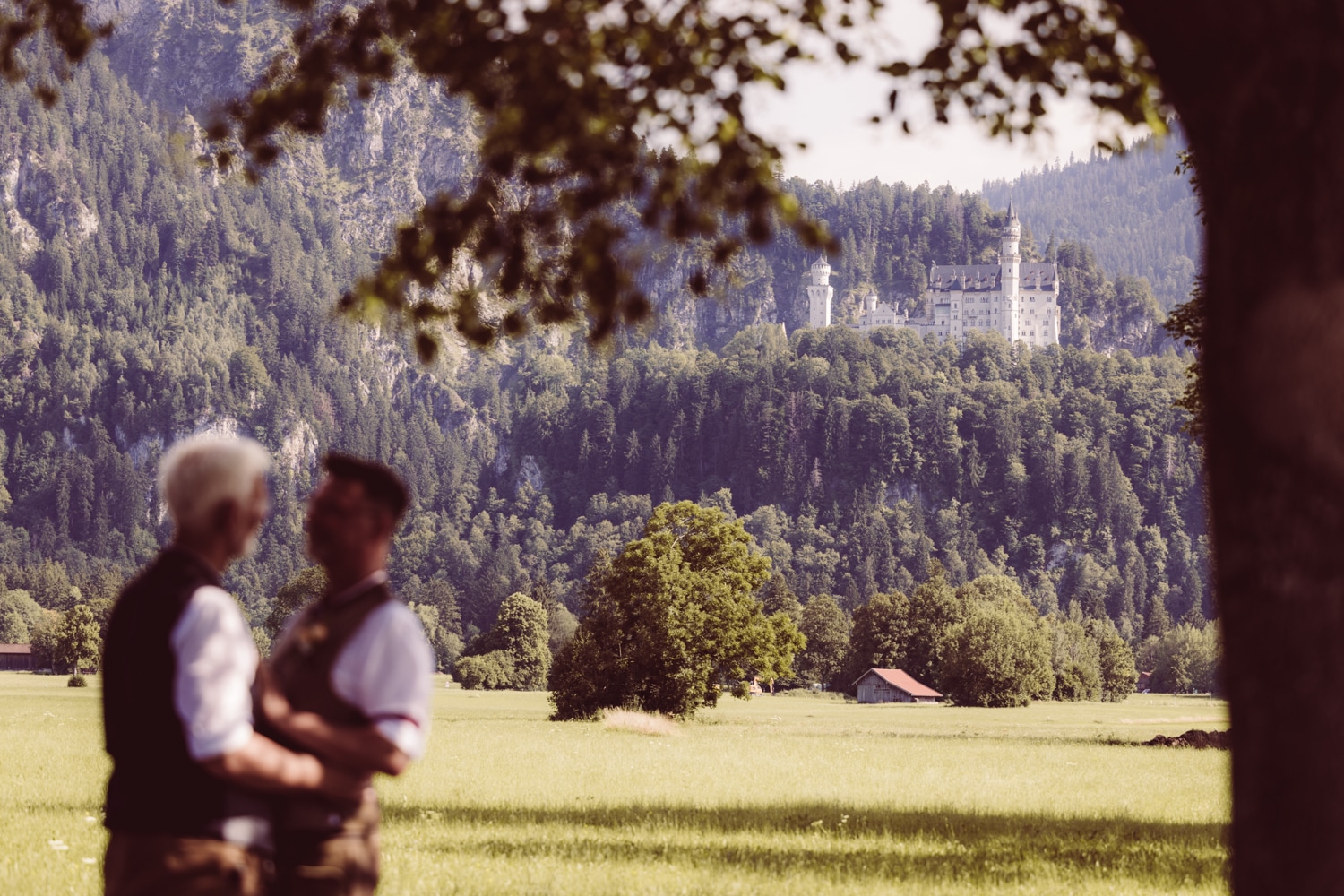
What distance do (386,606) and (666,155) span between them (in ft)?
9.79

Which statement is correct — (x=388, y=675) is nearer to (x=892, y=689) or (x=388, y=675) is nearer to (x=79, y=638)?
(x=892, y=689)

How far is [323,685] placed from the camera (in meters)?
5.89

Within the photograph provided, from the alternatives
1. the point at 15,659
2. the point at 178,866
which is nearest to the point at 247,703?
the point at 178,866

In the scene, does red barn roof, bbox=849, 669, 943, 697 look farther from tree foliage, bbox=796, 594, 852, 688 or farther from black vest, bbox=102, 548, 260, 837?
black vest, bbox=102, 548, 260, 837

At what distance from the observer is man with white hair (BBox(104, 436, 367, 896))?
5.52 metres

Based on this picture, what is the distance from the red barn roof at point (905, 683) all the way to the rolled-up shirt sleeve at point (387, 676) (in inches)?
5007

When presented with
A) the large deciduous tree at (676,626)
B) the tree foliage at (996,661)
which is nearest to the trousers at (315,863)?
the large deciduous tree at (676,626)

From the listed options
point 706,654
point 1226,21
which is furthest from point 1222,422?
point 706,654

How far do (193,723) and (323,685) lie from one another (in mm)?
532

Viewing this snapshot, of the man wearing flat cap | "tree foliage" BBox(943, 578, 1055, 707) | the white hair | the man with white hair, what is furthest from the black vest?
"tree foliage" BBox(943, 578, 1055, 707)

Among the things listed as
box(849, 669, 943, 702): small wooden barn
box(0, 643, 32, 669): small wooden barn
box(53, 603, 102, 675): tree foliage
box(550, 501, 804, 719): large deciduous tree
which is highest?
box(550, 501, 804, 719): large deciduous tree

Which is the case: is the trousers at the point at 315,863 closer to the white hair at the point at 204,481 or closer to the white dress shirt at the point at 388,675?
the white dress shirt at the point at 388,675

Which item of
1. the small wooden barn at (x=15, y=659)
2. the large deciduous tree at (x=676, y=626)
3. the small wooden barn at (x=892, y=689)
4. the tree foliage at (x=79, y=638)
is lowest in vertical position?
the small wooden barn at (x=15, y=659)

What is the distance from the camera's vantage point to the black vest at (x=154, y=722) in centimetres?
555
